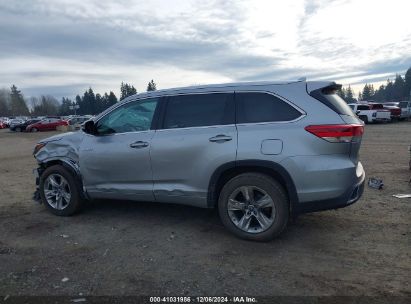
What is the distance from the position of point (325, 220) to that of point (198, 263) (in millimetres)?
2150

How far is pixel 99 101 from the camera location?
111 metres

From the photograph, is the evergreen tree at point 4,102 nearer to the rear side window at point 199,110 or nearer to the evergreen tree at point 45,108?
the evergreen tree at point 45,108

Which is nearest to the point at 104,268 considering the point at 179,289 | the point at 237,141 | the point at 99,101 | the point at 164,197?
the point at 179,289

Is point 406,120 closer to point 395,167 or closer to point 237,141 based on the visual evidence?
point 395,167

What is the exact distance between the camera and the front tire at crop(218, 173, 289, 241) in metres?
4.40

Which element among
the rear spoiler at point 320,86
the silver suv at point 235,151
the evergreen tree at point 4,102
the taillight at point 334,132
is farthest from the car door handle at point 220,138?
the evergreen tree at point 4,102

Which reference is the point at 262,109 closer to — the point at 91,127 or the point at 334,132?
the point at 334,132

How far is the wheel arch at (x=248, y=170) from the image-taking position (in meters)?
4.32

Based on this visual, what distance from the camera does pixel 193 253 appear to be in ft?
14.3

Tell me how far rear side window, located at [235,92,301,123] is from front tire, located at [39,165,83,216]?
2.78 metres

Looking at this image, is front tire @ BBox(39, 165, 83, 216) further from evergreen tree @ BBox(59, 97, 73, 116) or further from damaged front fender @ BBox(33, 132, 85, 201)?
evergreen tree @ BBox(59, 97, 73, 116)

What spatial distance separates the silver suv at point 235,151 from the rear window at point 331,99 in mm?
13

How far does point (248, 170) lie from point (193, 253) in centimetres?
118

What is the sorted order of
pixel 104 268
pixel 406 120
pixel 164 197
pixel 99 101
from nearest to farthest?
pixel 104 268
pixel 164 197
pixel 406 120
pixel 99 101
